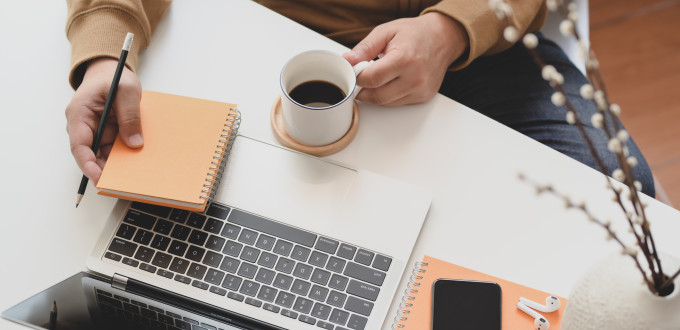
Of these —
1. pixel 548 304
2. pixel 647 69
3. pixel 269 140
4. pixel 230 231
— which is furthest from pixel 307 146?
pixel 647 69

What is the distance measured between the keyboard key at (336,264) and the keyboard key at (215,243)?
0.14 meters

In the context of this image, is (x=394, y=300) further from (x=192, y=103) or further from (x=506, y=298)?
(x=192, y=103)

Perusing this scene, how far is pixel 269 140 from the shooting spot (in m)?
0.84

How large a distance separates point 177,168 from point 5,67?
1.19 feet

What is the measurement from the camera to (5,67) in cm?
90

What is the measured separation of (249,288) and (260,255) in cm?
4

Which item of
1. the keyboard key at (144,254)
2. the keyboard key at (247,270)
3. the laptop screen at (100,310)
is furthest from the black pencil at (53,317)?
the keyboard key at (247,270)

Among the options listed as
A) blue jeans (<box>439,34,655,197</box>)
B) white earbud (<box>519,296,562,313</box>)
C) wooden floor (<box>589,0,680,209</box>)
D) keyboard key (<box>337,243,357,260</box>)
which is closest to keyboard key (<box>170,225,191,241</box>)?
keyboard key (<box>337,243,357,260</box>)

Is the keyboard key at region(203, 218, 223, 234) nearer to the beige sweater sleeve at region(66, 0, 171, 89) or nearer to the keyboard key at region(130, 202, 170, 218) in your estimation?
the keyboard key at region(130, 202, 170, 218)

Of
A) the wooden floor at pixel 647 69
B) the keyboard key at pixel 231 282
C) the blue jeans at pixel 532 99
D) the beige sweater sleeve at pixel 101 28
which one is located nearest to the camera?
the keyboard key at pixel 231 282

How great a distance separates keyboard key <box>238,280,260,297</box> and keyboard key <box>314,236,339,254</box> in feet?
0.30

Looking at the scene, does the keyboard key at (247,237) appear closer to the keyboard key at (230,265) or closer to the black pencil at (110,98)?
the keyboard key at (230,265)

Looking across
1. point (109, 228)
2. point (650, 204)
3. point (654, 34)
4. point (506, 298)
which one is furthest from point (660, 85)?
point (109, 228)

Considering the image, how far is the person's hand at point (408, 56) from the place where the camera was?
0.81 meters
